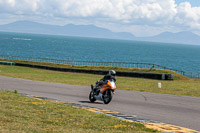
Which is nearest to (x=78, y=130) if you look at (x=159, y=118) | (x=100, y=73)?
(x=159, y=118)

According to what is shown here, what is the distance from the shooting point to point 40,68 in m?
57.2

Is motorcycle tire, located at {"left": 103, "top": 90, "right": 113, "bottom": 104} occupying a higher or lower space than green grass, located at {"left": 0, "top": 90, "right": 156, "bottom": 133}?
higher

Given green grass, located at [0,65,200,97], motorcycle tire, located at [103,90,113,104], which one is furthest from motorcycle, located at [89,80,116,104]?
green grass, located at [0,65,200,97]

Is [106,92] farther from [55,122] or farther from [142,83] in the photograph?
[142,83]

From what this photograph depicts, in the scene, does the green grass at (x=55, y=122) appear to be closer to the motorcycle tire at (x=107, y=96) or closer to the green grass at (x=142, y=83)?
the motorcycle tire at (x=107, y=96)

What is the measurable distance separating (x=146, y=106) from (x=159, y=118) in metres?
3.20

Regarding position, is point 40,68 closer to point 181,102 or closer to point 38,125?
point 181,102

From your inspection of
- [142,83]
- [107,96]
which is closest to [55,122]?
[107,96]

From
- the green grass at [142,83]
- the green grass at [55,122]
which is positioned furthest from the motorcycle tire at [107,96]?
the green grass at [142,83]

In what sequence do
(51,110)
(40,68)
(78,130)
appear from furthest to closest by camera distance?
(40,68), (51,110), (78,130)

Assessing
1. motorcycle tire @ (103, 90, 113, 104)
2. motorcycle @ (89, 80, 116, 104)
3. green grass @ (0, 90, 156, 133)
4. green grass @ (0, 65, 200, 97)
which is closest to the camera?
green grass @ (0, 90, 156, 133)

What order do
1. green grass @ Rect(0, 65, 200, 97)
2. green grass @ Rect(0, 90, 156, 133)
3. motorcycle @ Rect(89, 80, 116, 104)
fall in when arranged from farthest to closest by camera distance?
green grass @ Rect(0, 65, 200, 97) < motorcycle @ Rect(89, 80, 116, 104) < green grass @ Rect(0, 90, 156, 133)

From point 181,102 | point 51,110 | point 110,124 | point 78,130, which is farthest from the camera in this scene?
point 181,102

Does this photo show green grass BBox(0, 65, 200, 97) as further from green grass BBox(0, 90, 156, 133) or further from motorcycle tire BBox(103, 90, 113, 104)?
green grass BBox(0, 90, 156, 133)
